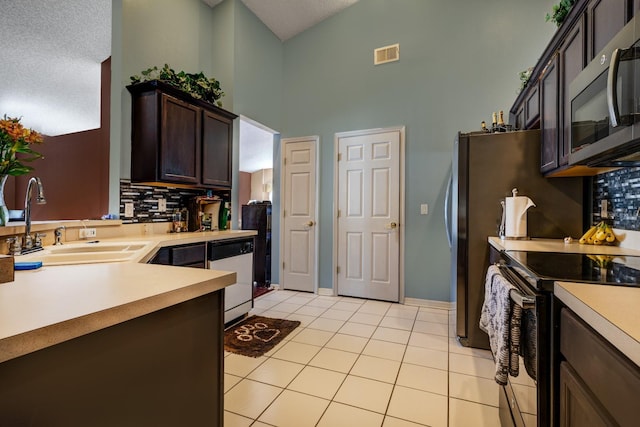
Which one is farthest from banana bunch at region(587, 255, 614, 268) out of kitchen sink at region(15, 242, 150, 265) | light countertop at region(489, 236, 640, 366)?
kitchen sink at region(15, 242, 150, 265)

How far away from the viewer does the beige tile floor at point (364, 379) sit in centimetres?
165

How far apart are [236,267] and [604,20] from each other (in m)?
2.99

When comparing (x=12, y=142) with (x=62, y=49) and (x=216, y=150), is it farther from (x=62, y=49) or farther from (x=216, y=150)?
(x=62, y=49)

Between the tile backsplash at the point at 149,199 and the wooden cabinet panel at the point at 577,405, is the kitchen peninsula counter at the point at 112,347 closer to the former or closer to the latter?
the wooden cabinet panel at the point at 577,405

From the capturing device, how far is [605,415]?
0.63m

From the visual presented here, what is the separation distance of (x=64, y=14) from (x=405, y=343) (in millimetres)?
4088

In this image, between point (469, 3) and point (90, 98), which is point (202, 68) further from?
point (469, 3)

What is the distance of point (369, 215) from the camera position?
386 cm

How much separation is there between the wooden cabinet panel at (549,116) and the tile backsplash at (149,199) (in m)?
3.23

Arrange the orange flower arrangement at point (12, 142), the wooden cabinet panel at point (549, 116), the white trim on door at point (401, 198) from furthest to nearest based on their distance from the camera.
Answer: the white trim on door at point (401, 198) → the wooden cabinet panel at point (549, 116) → the orange flower arrangement at point (12, 142)

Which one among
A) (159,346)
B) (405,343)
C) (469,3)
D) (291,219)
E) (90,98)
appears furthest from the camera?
(291,219)

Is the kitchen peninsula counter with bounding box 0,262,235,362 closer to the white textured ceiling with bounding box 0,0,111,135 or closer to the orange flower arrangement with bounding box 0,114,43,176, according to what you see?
the orange flower arrangement with bounding box 0,114,43,176

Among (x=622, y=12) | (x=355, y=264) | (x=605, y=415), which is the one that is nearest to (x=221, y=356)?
(x=605, y=415)

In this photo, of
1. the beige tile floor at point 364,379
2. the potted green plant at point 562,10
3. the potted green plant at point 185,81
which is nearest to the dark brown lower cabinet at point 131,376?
the beige tile floor at point 364,379
